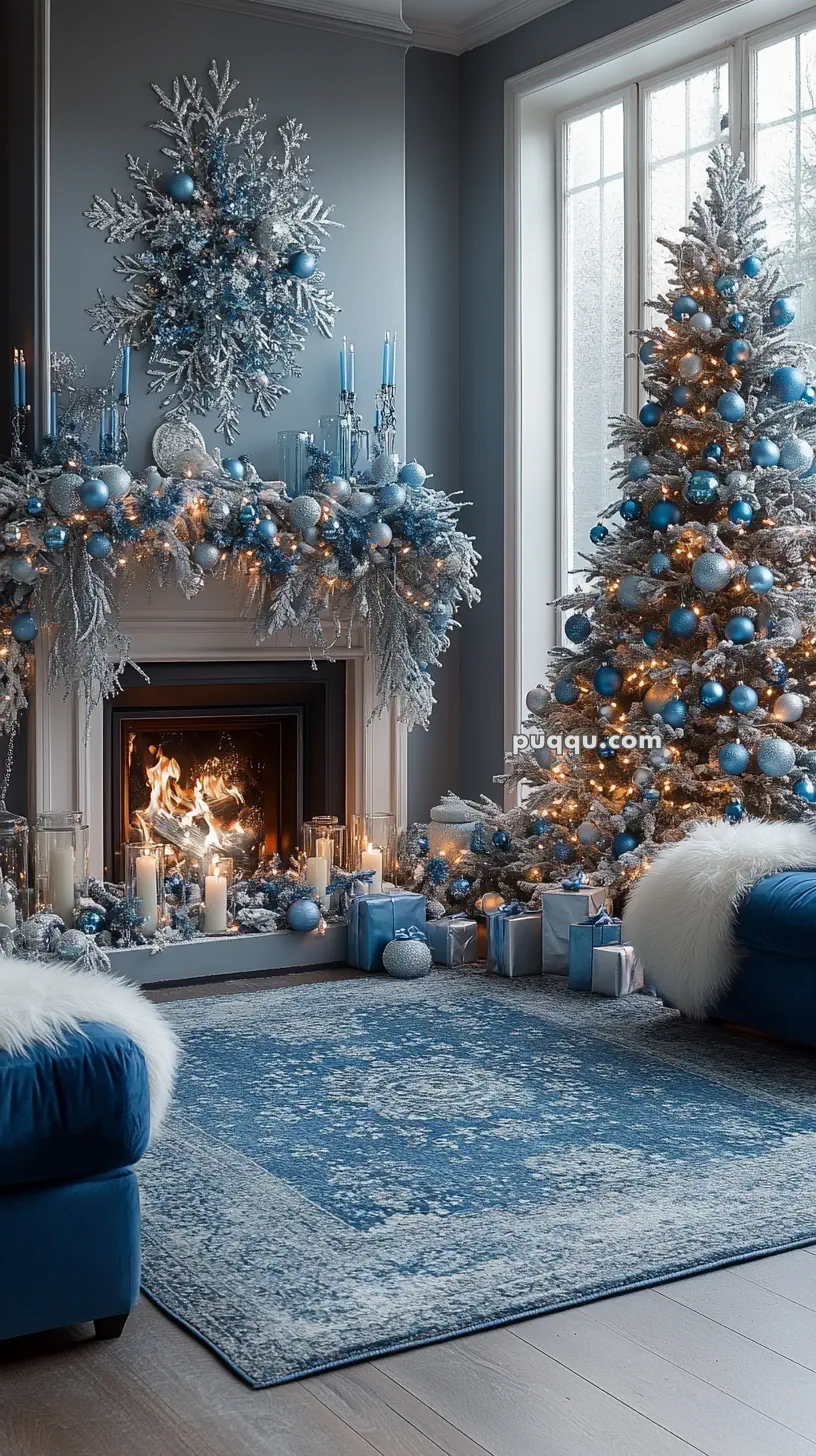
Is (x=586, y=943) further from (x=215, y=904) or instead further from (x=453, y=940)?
(x=215, y=904)

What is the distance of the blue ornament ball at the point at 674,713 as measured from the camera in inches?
190

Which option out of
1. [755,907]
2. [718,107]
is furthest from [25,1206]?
[718,107]

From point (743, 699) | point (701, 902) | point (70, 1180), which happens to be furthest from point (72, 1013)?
point (743, 699)

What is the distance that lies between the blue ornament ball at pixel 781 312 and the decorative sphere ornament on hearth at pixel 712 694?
119 cm

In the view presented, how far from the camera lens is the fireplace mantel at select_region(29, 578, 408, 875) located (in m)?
5.01

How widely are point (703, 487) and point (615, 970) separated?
61.8 inches

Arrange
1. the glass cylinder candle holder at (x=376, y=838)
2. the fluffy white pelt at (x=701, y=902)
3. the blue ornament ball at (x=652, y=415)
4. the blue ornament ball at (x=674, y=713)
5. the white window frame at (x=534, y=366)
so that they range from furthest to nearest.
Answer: the white window frame at (x=534, y=366) → the glass cylinder candle holder at (x=376, y=838) → the blue ornament ball at (x=652, y=415) → the blue ornament ball at (x=674, y=713) → the fluffy white pelt at (x=701, y=902)

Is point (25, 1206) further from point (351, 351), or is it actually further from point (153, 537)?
point (351, 351)

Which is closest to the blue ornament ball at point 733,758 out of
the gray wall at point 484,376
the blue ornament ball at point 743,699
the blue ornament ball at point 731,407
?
the blue ornament ball at point 743,699

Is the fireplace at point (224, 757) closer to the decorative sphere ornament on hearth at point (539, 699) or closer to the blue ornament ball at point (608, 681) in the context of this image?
the decorative sphere ornament on hearth at point (539, 699)

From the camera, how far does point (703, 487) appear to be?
486 centimetres

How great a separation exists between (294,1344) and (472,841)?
Result: 330 cm

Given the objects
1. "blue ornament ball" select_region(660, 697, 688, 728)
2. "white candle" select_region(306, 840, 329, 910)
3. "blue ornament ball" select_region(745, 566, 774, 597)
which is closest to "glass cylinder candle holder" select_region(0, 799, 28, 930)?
"white candle" select_region(306, 840, 329, 910)

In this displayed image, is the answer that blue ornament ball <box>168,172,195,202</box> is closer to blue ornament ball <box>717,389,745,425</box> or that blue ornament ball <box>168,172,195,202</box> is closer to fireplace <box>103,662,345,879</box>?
fireplace <box>103,662,345,879</box>
